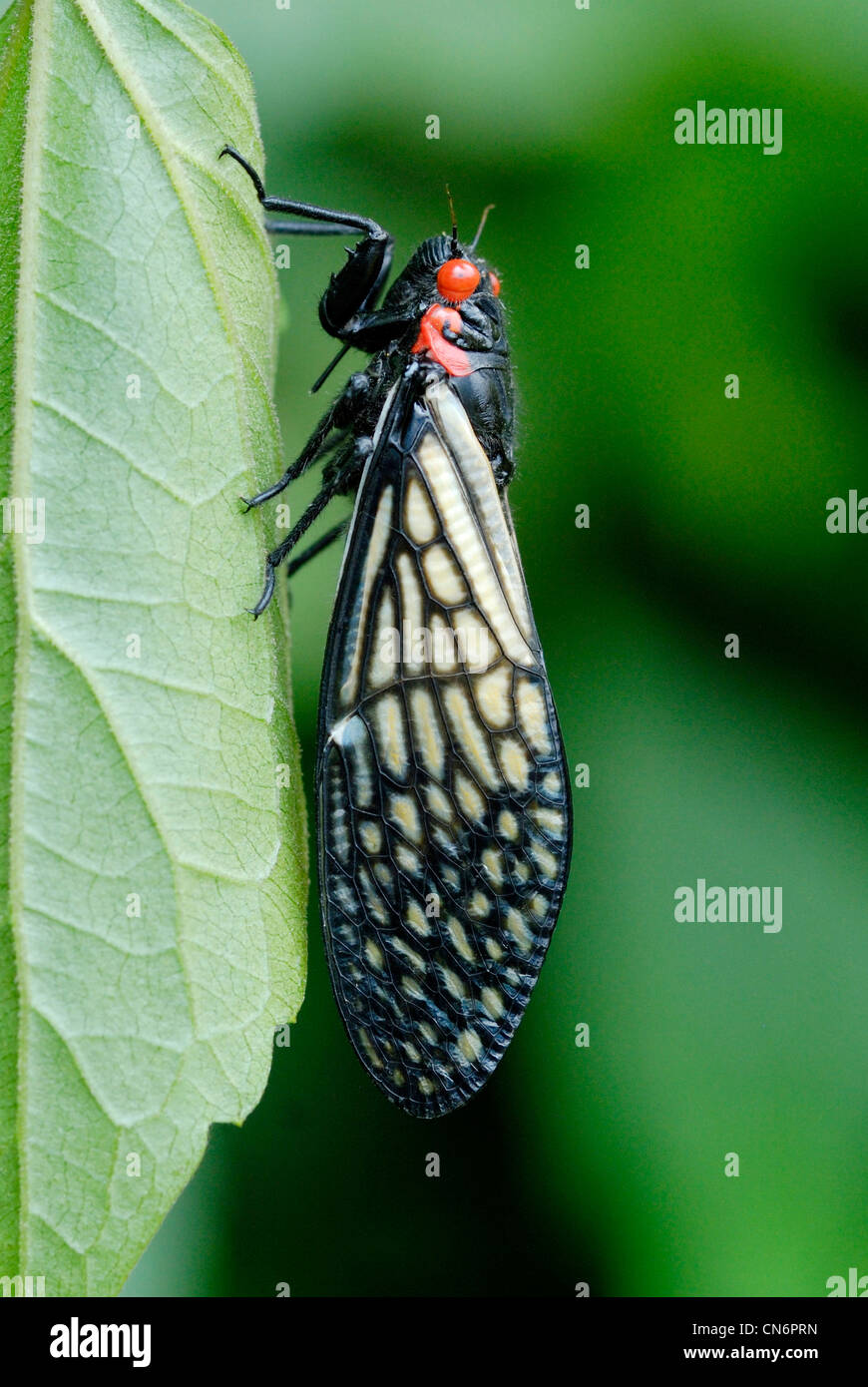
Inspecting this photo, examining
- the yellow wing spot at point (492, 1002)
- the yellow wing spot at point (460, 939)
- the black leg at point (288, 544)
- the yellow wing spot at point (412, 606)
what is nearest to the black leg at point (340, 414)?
the black leg at point (288, 544)

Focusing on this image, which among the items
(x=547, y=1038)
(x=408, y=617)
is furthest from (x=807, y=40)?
(x=547, y=1038)

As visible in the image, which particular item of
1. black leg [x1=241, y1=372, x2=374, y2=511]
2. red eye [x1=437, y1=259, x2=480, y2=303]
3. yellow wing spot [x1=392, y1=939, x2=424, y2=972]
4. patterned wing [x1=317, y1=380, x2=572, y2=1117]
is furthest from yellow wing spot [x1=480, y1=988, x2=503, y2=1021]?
red eye [x1=437, y1=259, x2=480, y2=303]

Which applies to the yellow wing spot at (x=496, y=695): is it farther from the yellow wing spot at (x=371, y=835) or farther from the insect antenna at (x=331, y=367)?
the insect antenna at (x=331, y=367)

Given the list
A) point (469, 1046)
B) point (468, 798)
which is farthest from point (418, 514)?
point (469, 1046)

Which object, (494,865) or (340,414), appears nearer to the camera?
(494,865)

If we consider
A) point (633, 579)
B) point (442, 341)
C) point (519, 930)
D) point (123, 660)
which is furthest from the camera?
point (633, 579)

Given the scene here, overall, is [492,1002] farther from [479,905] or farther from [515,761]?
[515,761]
